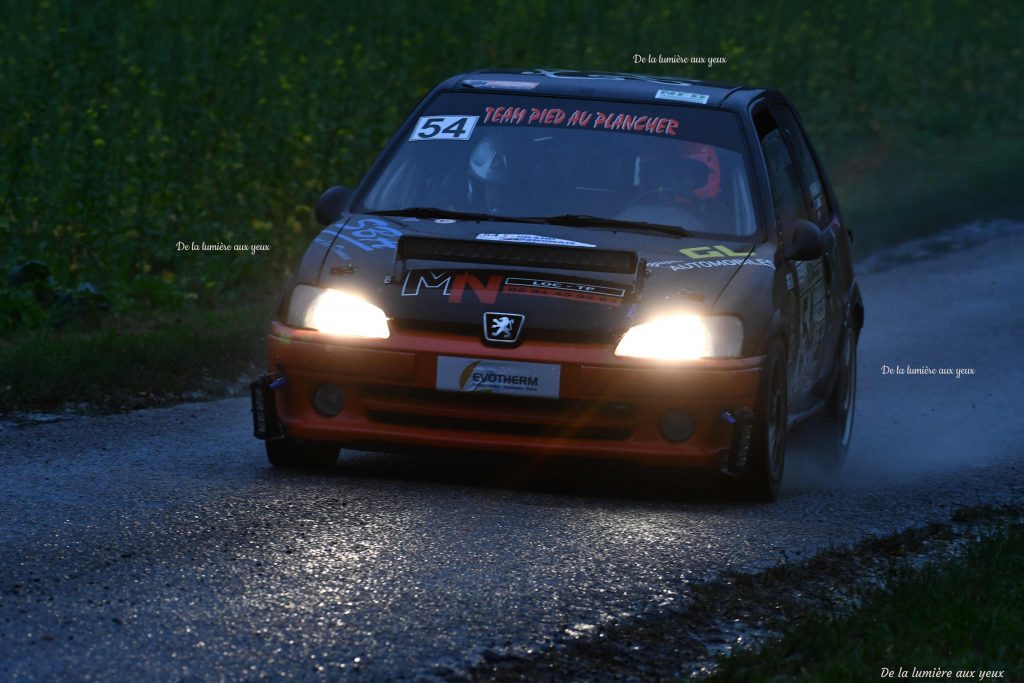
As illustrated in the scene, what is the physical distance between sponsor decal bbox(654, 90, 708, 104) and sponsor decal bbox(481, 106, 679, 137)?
18 cm

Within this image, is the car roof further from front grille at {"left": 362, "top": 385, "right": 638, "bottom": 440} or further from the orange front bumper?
front grille at {"left": 362, "top": 385, "right": 638, "bottom": 440}

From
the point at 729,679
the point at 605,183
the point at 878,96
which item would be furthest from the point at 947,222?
the point at 729,679

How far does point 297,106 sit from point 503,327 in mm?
10656

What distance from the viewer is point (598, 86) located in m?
9.06

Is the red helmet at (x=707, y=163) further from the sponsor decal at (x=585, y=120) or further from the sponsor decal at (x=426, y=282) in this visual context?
the sponsor decal at (x=426, y=282)

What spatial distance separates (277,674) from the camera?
16.3 feet

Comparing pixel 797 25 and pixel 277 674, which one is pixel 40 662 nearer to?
pixel 277 674

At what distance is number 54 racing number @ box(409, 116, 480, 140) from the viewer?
8930 mm

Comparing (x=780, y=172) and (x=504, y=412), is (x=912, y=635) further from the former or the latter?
(x=780, y=172)

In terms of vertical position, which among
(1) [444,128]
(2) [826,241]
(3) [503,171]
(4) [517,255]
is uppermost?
(1) [444,128]

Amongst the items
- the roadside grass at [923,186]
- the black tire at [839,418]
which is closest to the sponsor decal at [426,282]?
the black tire at [839,418]

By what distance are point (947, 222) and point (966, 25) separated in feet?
42.8

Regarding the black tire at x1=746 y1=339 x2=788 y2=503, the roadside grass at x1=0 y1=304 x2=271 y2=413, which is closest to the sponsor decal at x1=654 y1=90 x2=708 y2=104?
the black tire at x1=746 y1=339 x2=788 y2=503

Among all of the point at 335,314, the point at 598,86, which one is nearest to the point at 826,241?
the point at 598,86
